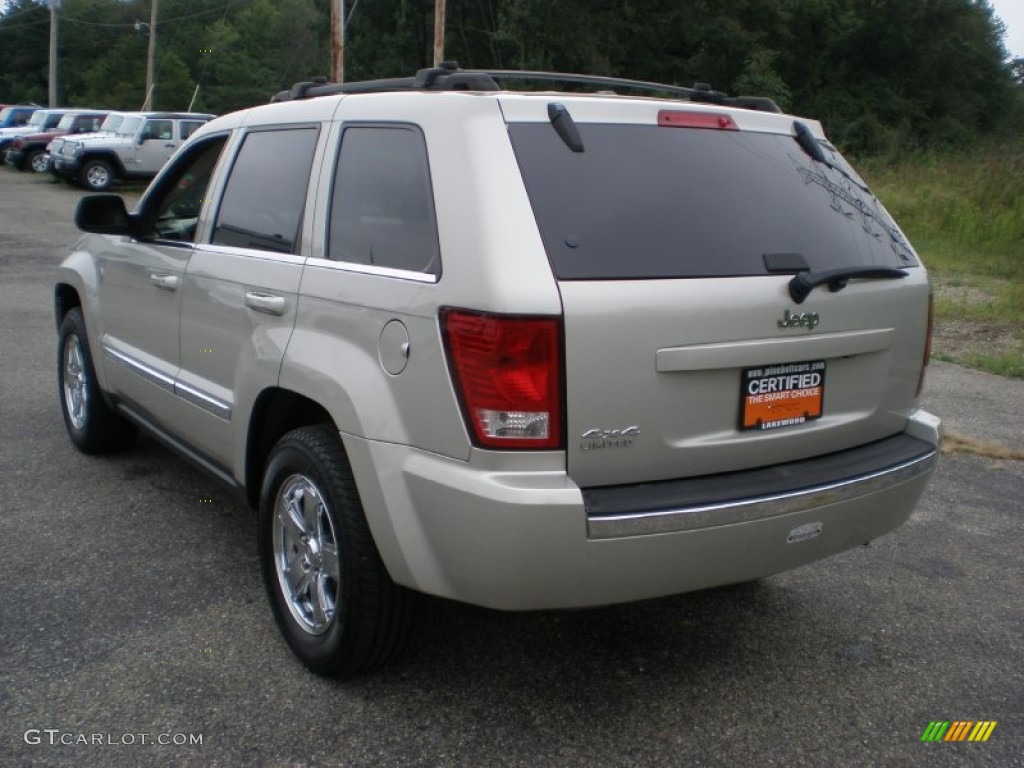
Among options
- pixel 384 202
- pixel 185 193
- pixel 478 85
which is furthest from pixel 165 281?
pixel 478 85

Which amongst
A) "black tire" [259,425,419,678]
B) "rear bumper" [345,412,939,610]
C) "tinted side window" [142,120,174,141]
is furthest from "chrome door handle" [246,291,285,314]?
"tinted side window" [142,120,174,141]

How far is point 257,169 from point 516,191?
1554mm

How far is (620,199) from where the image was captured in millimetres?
2980

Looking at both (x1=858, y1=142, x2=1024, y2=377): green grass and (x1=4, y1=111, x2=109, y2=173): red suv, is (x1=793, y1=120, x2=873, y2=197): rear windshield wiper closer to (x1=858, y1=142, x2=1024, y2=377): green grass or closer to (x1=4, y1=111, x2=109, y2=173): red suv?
(x1=858, y1=142, x2=1024, y2=377): green grass

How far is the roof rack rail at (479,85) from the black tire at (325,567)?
1147 millimetres

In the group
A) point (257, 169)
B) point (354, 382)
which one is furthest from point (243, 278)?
point (354, 382)

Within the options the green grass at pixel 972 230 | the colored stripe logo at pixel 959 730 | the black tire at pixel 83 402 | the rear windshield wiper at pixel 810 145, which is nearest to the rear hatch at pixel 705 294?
the rear windshield wiper at pixel 810 145

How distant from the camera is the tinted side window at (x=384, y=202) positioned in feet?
9.95

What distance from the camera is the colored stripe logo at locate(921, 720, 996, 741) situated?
3143mm

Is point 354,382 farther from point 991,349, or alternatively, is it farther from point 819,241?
point 991,349

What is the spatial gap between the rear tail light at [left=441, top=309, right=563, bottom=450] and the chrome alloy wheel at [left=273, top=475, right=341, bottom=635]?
2.45 ft

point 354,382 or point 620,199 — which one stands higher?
point 620,199

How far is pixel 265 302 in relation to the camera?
354 cm

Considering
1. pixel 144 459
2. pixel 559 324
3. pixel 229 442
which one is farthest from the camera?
pixel 144 459
